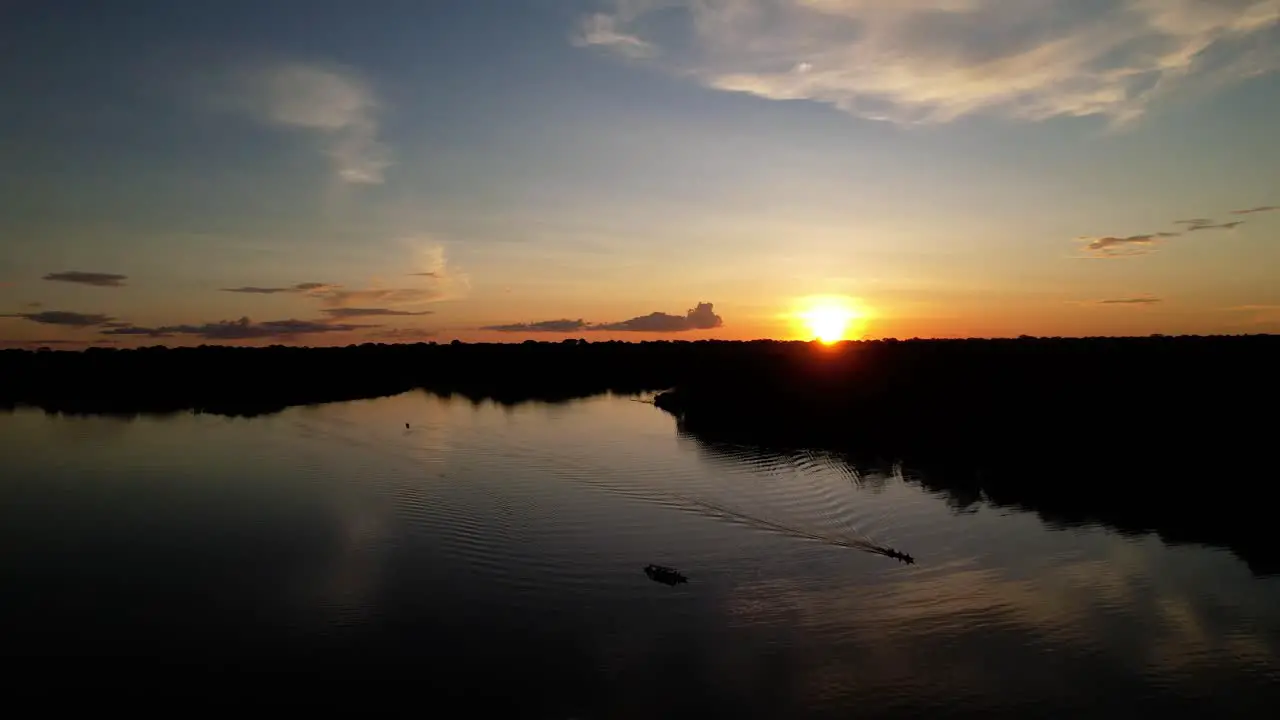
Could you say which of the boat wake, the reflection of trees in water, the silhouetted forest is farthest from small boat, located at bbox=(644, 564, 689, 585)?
the silhouetted forest

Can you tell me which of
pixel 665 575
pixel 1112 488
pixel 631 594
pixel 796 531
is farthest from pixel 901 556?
pixel 1112 488

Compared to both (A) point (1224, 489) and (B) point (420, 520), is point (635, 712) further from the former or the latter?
(A) point (1224, 489)

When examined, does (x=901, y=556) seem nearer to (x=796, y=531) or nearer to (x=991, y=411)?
(x=796, y=531)

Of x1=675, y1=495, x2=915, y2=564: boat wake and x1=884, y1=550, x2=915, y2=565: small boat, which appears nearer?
x1=884, y1=550, x2=915, y2=565: small boat

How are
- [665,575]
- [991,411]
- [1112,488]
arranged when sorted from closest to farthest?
[665,575] < [1112,488] < [991,411]

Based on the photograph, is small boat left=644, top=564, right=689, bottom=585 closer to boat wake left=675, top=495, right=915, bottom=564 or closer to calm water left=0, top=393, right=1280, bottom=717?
calm water left=0, top=393, right=1280, bottom=717

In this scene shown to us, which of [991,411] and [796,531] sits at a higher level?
[991,411]

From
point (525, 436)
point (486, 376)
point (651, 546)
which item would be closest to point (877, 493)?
point (651, 546)

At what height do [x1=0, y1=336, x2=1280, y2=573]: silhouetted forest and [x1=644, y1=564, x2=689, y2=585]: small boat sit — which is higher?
[x1=0, y1=336, x2=1280, y2=573]: silhouetted forest
